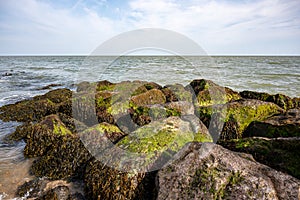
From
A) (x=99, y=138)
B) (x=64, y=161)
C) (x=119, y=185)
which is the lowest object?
(x=64, y=161)

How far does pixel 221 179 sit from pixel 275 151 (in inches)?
47.5

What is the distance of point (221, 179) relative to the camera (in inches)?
104

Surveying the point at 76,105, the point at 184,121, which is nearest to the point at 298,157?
the point at 184,121

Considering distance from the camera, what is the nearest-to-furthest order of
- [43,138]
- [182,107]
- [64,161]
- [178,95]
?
[64,161] < [43,138] < [182,107] < [178,95]

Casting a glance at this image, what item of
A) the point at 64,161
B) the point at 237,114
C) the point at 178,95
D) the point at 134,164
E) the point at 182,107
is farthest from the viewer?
the point at 178,95

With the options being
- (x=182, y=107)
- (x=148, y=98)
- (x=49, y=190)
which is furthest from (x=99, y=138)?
(x=148, y=98)

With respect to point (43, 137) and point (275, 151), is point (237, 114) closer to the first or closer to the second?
point (275, 151)

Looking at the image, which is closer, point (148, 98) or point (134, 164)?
point (134, 164)

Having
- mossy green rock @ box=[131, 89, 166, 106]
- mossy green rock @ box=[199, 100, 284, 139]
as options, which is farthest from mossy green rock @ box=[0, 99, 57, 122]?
mossy green rock @ box=[199, 100, 284, 139]

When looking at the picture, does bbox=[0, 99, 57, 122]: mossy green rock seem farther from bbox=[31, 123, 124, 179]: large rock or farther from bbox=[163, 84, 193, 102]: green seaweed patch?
bbox=[163, 84, 193, 102]: green seaweed patch

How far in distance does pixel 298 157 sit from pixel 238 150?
2.67ft

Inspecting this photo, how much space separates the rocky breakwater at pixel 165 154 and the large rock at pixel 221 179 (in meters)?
0.01

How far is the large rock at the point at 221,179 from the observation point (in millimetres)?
2514

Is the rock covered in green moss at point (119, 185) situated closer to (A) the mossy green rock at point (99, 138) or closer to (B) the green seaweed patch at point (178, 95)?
(A) the mossy green rock at point (99, 138)
